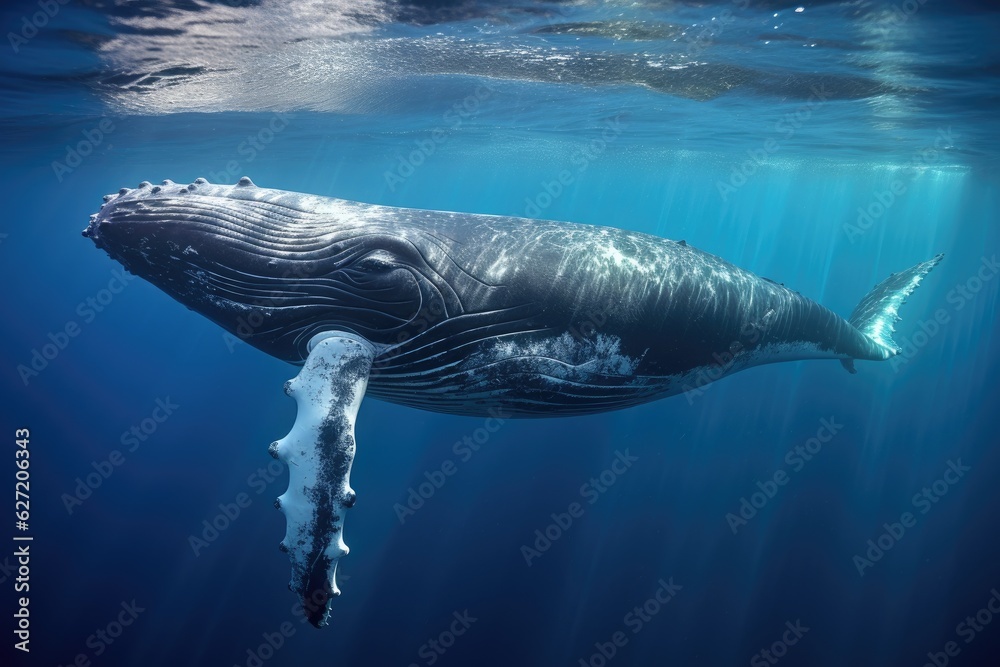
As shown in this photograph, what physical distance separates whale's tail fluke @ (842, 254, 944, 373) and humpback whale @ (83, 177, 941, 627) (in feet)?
18.4

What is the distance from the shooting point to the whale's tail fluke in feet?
30.3

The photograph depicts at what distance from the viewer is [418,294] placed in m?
4.80

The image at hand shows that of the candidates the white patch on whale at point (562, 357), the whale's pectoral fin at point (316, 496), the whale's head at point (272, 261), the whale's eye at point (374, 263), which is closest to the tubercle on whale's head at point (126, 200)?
the whale's head at point (272, 261)

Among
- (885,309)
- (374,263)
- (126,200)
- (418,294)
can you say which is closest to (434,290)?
(418,294)

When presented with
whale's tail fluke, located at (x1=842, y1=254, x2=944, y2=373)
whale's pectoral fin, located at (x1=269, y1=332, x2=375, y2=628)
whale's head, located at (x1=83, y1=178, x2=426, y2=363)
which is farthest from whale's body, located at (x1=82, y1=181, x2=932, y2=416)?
whale's tail fluke, located at (x1=842, y1=254, x2=944, y2=373)

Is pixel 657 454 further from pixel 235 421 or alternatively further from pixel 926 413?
pixel 235 421

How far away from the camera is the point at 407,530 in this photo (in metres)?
12.7

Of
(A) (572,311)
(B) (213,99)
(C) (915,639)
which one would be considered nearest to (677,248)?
(A) (572,311)

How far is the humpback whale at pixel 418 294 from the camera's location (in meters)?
4.77

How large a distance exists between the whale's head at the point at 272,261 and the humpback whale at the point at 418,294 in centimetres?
1

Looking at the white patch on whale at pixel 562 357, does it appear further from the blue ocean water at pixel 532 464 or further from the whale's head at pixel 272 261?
the blue ocean water at pixel 532 464

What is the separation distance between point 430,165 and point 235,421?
106ft

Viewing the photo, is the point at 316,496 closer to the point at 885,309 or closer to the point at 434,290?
the point at 434,290

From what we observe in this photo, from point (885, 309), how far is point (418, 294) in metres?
9.81
